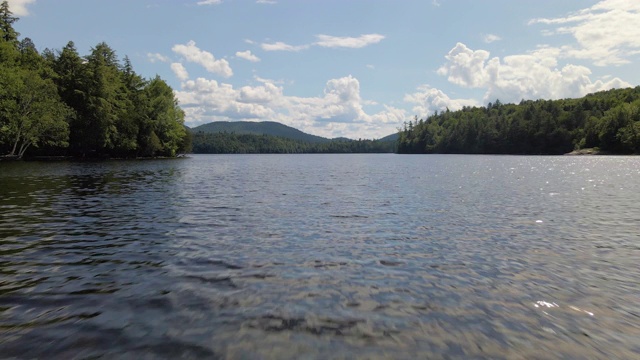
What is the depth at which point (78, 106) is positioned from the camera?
99.2 metres

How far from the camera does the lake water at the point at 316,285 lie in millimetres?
8023

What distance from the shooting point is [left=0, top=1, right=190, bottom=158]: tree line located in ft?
261

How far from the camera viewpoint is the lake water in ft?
26.3

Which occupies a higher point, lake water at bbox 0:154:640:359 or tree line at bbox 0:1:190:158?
tree line at bbox 0:1:190:158

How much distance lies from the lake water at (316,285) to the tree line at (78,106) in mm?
69791

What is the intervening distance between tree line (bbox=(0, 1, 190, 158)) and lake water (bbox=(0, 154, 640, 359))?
6979 centimetres

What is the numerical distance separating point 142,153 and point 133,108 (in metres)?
16.2

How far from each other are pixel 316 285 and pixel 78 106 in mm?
108099

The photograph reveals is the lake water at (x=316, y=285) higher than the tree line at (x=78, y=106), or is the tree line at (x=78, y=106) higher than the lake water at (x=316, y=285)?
the tree line at (x=78, y=106)

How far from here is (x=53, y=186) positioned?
37.8m

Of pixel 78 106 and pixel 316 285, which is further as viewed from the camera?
pixel 78 106

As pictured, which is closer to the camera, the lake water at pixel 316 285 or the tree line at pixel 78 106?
the lake water at pixel 316 285

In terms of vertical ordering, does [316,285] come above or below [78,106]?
below

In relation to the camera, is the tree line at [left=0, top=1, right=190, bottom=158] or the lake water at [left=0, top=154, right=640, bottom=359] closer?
the lake water at [left=0, top=154, right=640, bottom=359]
